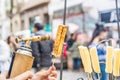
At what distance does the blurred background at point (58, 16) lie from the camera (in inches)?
254

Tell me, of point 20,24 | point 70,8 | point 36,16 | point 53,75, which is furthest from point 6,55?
point 20,24

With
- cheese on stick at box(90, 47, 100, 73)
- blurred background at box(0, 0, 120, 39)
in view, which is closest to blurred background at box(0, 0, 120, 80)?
blurred background at box(0, 0, 120, 39)

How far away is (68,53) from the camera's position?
10.1 m

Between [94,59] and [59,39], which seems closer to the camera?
[59,39]

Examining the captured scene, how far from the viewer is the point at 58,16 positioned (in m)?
14.7

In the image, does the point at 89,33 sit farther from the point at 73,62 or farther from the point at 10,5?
the point at 10,5

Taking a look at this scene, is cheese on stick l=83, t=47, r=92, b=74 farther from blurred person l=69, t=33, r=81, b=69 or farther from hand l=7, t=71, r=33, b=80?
blurred person l=69, t=33, r=81, b=69

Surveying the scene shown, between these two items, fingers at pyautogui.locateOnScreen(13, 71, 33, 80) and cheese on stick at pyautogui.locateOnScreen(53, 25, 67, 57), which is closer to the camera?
fingers at pyautogui.locateOnScreen(13, 71, 33, 80)

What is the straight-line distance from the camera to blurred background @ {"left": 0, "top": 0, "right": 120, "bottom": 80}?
6442 mm

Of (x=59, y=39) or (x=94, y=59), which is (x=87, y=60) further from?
(x=59, y=39)

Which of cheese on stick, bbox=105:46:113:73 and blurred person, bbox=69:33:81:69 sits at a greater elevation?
cheese on stick, bbox=105:46:113:73

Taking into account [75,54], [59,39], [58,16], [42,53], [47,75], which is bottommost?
[75,54]

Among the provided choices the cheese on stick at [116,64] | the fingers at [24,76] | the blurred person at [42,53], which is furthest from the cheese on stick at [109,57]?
the blurred person at [42,53]

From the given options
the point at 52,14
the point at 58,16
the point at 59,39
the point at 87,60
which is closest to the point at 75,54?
the point at 58,16
